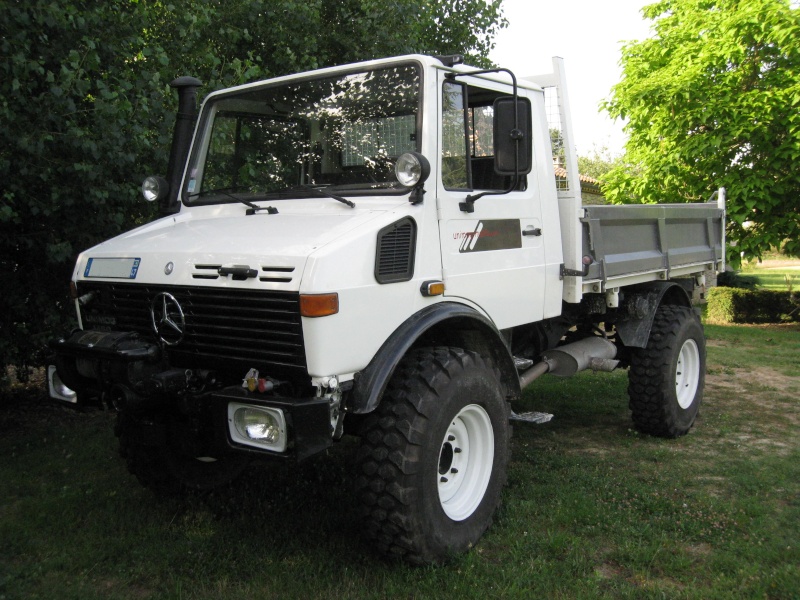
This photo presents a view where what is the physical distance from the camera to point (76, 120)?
5168 millimetres

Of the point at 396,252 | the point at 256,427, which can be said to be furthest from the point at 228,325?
the point at 396,252

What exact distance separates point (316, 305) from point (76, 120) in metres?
3.16

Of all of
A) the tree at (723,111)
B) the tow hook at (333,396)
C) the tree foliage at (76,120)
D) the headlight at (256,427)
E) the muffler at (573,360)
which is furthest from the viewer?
the tree at (723,111)

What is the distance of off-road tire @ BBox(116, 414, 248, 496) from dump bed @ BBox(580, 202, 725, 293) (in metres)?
2.65

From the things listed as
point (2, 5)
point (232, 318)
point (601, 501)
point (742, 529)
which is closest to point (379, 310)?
point (232, 318)

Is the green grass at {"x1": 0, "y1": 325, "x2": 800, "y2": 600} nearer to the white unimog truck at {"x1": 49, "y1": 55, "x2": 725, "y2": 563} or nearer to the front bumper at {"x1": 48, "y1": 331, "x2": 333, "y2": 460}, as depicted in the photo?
the white unimog truck at {"x1": 49, "y1": 55, "x2": 725, "y2": 563}

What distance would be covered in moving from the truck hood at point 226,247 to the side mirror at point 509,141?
688 millimetres

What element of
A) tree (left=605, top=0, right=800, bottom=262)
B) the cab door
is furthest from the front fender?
tree (left=605, top=0, right=800, bottom=262)

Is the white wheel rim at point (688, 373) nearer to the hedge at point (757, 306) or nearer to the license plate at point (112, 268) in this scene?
the license plate at point (112, 268)

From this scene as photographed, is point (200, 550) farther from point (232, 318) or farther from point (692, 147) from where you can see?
point (692, 147)

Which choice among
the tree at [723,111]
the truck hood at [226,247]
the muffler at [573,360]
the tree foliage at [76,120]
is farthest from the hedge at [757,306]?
the truck hood at [226,247]

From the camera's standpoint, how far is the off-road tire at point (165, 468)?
4.27 meters

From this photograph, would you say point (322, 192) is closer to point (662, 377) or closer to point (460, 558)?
point (460, 558)

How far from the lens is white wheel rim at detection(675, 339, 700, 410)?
6109 mm
